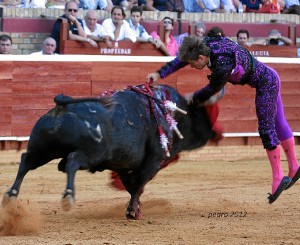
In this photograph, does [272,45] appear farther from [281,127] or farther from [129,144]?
[129,144]

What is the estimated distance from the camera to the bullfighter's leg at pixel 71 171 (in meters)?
6.14

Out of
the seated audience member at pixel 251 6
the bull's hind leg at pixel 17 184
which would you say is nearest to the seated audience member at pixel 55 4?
the seated audience member at pixel 251 6

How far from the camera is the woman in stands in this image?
702cm

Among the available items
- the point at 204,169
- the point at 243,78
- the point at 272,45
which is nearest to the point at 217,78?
the point at 243,78

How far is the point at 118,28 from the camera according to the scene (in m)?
12.1

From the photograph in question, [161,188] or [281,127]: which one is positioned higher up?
[281,127]

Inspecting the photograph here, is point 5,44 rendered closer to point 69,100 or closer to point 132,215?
point 132,215

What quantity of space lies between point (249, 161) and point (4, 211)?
6237 mm

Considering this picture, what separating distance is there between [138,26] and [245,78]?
17.2ft

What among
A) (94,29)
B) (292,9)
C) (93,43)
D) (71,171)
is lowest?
(292,9)

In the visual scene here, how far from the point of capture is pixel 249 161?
12391 mm

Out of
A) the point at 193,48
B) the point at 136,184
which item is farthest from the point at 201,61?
the point at 136,184

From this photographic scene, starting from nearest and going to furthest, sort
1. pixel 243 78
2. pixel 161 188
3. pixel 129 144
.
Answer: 1. pixel 129 144
2. pixel 243 78
3. pixel 161 188

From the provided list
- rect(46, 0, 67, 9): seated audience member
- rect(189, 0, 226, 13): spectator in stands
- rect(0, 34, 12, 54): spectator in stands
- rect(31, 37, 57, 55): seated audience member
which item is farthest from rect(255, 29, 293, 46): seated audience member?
rect(0, 34, 12, 54): spectator in stands
